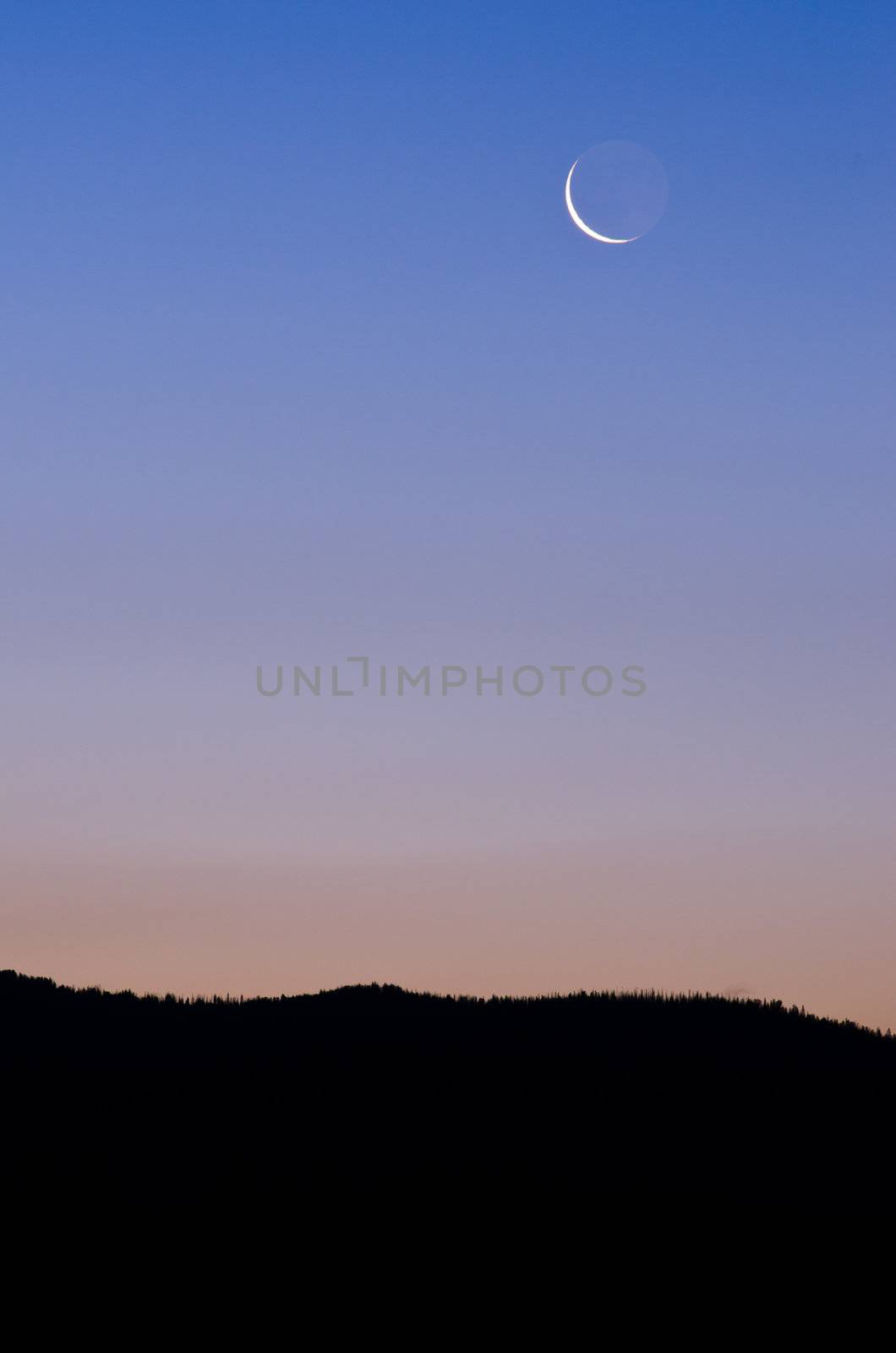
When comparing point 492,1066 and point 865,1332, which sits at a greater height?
point 492,1066

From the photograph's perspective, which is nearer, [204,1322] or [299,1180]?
[204,1322]

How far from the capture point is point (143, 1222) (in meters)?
37.2

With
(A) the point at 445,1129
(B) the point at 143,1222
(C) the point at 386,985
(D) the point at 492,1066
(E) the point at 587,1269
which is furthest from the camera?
(C) the point at 386,985

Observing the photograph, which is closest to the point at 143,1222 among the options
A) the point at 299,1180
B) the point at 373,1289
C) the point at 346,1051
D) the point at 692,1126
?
the point at 299,1180

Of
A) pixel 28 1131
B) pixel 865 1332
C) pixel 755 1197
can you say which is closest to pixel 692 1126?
pixel 755 1197

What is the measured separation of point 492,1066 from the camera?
4506cm

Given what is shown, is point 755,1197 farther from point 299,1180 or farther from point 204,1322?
point 204,1322

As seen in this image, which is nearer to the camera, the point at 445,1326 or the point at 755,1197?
the point at 445,1326

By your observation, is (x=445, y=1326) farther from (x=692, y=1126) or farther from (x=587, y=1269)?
(x=692, y=1126)

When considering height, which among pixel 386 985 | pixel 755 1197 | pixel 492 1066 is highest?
pixel 386 985

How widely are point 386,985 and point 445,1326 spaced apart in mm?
20481

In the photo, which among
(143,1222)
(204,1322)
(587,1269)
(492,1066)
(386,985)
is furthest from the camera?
(386,985)

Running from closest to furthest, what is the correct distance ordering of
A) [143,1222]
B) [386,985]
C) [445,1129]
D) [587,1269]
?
[587,1269] → [143,1222] → [445,1129] → [386,985]

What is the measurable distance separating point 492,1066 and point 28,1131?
1300cm
